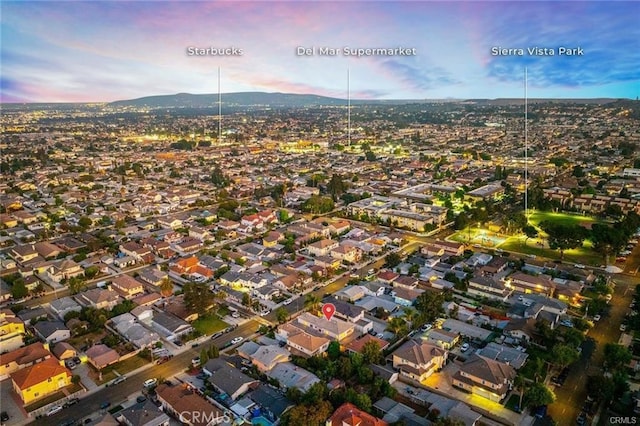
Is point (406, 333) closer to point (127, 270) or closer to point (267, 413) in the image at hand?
point (267, 413)

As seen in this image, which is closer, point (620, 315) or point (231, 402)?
point (231, 402)

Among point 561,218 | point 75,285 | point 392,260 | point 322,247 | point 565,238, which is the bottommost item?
point 75,285

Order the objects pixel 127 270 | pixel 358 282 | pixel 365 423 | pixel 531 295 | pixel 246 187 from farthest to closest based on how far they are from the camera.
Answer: pixel 246 187 < pixel 127 270 < pixel 358 282 < pixel 531 295 < pixel 365 423

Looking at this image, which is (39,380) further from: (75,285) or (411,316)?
(411,316)

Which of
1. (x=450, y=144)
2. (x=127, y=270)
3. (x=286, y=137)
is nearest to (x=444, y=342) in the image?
(x=127, y=270)

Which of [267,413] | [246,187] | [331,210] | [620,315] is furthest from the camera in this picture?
[246,187]

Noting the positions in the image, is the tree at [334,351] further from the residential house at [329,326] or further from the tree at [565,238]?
the tree at [565,238]

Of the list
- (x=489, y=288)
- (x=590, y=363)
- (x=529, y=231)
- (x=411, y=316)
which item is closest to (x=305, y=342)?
(x=411, y=316)
